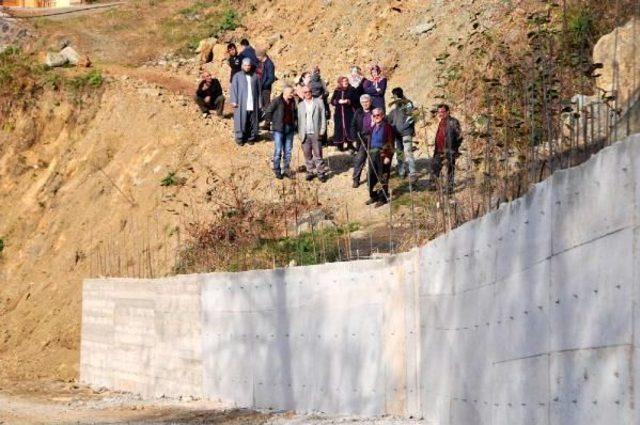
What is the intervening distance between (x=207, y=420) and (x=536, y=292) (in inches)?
316

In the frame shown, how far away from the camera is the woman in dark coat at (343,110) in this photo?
26812 millimetres

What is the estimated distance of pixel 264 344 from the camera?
18578mm

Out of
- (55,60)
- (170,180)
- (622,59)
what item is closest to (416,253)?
(622,59)

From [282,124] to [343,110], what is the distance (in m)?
1.53

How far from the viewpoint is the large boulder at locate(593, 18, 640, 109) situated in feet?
33.0

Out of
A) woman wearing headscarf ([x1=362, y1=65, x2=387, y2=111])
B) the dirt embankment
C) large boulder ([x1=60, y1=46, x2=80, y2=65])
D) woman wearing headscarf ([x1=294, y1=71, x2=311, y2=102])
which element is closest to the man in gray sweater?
woman wearing headscarf ([x1=294, y1=71, x2=311, y2=102])

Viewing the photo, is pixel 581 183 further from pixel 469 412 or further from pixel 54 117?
pixel 54 117

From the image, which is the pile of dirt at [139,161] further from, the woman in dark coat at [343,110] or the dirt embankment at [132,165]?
the woman in dark coat at [343,110]

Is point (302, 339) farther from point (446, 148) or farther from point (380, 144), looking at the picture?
point (380, 144)

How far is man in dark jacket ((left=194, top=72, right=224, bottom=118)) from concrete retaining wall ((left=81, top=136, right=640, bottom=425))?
8.43 metres

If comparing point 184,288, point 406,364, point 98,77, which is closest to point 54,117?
point 98,77

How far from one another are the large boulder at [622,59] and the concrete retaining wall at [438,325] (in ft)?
2.58

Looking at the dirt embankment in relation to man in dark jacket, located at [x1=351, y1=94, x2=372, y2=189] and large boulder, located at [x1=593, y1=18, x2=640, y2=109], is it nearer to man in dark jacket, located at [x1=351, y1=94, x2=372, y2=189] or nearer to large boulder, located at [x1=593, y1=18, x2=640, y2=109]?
man in dark jacket, located at [x1=351, y1=94, x2=372, y2=189]

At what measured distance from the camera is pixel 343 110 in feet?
88.8
